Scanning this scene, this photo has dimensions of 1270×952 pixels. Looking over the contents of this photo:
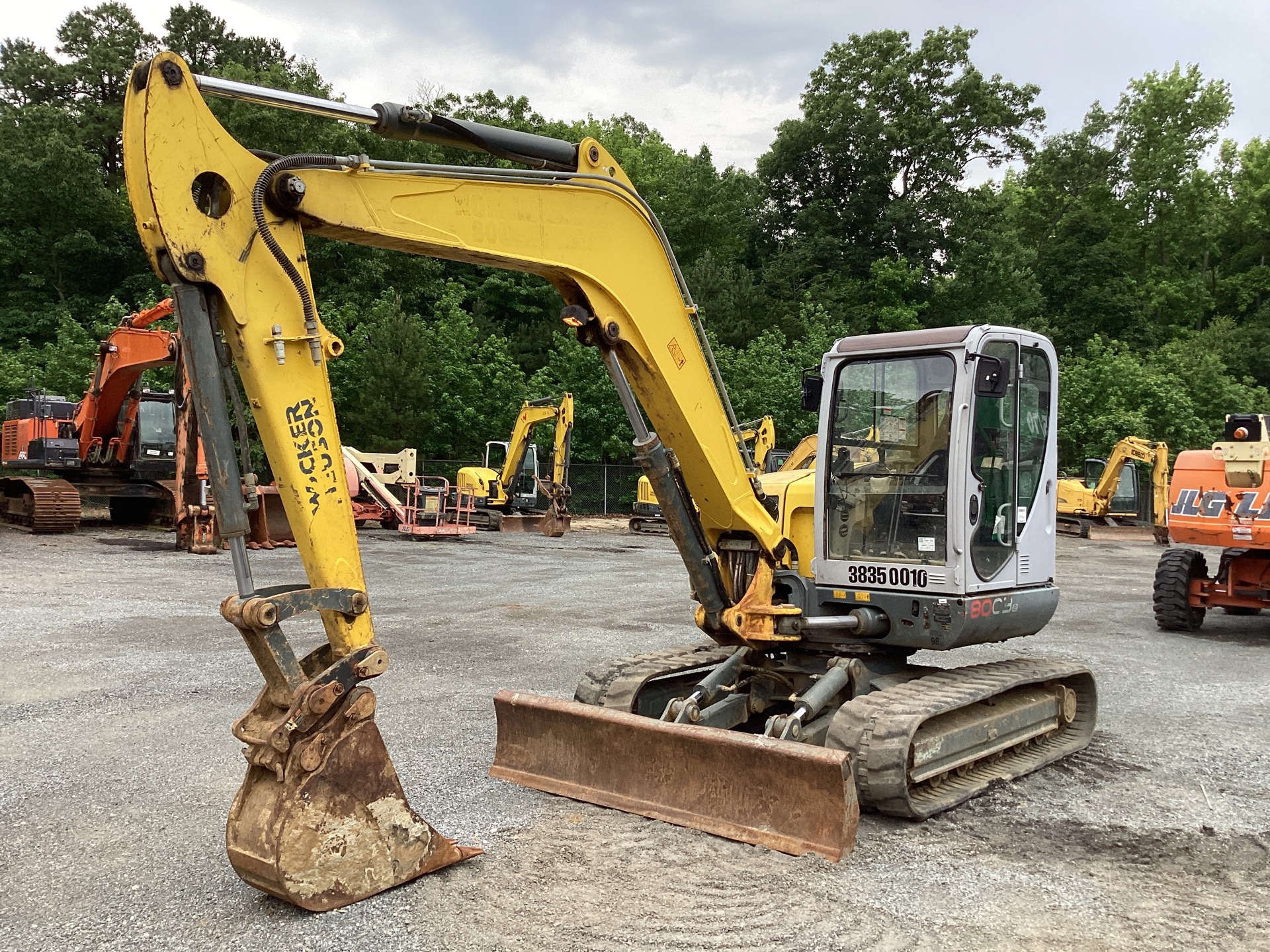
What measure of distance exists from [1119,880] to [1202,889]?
33cm

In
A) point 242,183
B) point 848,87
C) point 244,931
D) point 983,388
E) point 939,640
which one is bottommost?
point 244,931

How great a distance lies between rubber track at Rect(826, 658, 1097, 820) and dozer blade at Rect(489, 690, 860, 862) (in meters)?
0.38

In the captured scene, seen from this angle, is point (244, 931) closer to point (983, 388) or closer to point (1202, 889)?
point (1202, 889)

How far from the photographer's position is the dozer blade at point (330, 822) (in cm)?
394

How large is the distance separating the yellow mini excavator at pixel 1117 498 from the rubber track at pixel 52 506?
24.4 metres

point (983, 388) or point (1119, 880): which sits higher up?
point (983, 388)

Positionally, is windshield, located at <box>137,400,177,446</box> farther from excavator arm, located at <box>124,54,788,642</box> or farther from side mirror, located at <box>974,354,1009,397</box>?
side mirror, located at <box>974,354,1009,397</box>

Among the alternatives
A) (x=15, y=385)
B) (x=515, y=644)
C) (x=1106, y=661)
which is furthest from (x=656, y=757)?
(x=15, y=385)

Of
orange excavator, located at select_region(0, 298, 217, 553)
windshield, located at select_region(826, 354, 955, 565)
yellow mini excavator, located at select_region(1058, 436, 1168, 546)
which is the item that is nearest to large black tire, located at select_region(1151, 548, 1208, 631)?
windshield, located at select_region(826, 354, 955, 565)

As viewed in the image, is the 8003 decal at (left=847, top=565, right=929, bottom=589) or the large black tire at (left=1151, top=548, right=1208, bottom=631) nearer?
the 8003 decal at (left=847, top=565, right=929, bottom=589)

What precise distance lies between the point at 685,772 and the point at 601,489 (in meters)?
27.4

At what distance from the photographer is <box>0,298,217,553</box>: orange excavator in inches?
798

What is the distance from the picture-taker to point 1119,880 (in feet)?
15.1

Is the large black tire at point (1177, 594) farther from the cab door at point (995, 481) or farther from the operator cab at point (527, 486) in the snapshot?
the operator cab at point (527, 486)
